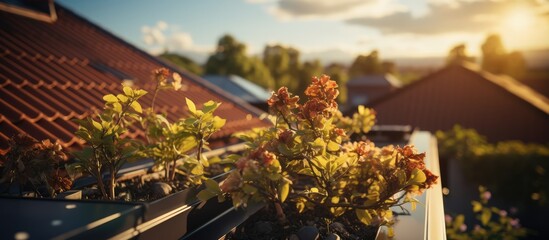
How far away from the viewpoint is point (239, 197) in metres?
2.20

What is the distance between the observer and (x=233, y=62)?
78500 millimetres

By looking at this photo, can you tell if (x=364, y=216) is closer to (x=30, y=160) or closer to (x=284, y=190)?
(x=284, y=190)

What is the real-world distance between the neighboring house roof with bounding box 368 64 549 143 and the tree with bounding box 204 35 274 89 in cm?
5283

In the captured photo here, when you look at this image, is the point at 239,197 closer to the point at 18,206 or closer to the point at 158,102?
the point at 18,206

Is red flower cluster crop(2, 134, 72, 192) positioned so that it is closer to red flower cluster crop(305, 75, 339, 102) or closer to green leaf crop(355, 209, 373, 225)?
red flower cluster crop(305, 75, 339, 102)

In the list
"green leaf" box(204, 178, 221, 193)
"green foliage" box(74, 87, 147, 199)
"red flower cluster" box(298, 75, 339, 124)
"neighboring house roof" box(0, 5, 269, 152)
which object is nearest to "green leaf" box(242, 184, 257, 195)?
"green leaf" box(204, 178, 221, 193)

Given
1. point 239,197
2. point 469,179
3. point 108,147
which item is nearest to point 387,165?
point 239,197

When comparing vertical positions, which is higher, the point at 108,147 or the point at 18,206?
the point at 108,147

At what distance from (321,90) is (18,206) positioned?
185 centimetres

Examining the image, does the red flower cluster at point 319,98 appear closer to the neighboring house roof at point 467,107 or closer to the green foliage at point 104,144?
the green foliage at point 104,144

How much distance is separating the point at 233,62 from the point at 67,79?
7471 centimetres

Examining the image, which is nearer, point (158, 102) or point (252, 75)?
point (158, 102)

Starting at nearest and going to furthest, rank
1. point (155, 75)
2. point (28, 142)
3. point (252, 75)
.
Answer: point (28, 142) < point (155, 75) < point (252, 75)

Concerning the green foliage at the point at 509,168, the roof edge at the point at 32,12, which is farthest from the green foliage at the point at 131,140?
the green foliage at the point at 509,168
